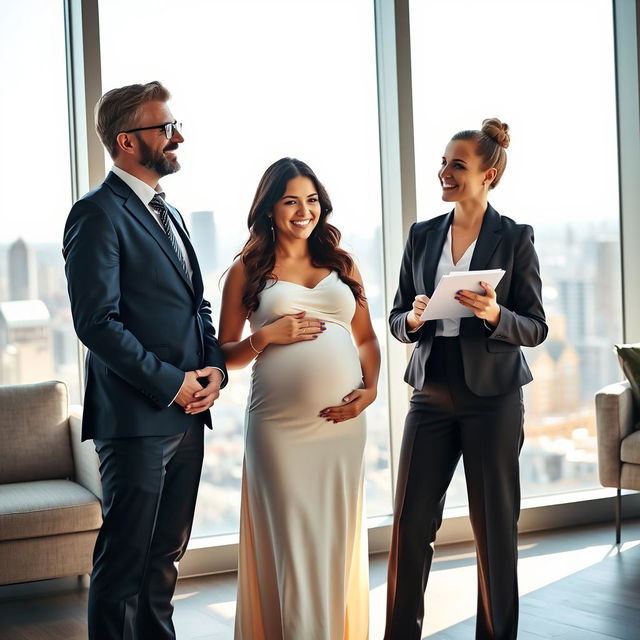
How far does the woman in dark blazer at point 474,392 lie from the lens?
293 cm

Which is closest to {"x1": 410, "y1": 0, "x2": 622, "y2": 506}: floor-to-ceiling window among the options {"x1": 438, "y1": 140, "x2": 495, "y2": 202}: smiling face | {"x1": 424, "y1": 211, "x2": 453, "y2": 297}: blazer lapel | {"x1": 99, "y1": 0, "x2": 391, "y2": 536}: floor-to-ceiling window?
{"x1": 99, "y1": 0, "x2": 391, "y2": 536}: floor-to-ceiling window

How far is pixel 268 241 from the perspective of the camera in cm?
302

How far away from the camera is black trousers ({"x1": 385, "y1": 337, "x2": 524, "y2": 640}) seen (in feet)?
9.62

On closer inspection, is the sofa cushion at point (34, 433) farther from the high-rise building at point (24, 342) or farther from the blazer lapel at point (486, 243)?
the blazer lapel at point (486, 243)

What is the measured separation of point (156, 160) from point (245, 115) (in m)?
1.87

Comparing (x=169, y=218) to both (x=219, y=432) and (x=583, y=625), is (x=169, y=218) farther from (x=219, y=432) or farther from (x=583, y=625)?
(x=583, y=625)

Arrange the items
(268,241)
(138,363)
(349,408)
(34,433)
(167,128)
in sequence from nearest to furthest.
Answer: (138,363) < (167,128) < (349,408) < (268,241) < (34,433)

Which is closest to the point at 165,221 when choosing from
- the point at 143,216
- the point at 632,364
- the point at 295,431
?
the point at 143,216

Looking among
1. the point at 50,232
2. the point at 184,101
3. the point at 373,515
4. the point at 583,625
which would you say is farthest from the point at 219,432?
the point at 583,625

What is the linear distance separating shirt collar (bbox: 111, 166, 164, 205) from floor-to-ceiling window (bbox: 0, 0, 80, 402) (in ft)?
5.75

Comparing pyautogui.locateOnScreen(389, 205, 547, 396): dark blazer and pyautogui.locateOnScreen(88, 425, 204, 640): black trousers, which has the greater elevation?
pyautogui.locateOnScreen(389, 205, 547, 396): dark blazer

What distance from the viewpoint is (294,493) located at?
9.39 feet

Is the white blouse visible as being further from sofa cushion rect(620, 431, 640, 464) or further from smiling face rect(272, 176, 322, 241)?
sofa cushion rect(620, 431, 640, 464)

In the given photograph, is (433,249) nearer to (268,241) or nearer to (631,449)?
(268,241)
